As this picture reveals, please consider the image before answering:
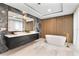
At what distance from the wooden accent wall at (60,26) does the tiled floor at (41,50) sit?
346 mm

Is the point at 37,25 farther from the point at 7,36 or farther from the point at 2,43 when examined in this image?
the point at 2,43

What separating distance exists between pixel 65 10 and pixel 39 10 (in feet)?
2.64

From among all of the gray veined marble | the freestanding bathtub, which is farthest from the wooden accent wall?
the gray veined marble

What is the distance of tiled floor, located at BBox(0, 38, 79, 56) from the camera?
8.56ft

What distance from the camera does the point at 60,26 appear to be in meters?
2.73

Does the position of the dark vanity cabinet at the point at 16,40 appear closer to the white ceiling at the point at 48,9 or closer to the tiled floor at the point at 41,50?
the tiled floor at the point at 41,50

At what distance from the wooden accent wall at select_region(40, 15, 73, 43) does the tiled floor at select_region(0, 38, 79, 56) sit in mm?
346

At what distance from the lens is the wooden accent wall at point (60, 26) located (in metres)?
2.71

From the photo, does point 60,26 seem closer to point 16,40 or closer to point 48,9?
point 48,9

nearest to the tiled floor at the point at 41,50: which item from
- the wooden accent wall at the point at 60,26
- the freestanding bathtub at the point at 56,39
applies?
the freestanding bathtub at the point at 56,39

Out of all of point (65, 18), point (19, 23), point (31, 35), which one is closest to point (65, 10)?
point (65, 18)

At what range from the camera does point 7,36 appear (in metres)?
3.14

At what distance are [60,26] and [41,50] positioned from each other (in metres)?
0.94

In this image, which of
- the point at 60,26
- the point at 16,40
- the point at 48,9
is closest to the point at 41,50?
the point at 60,26
